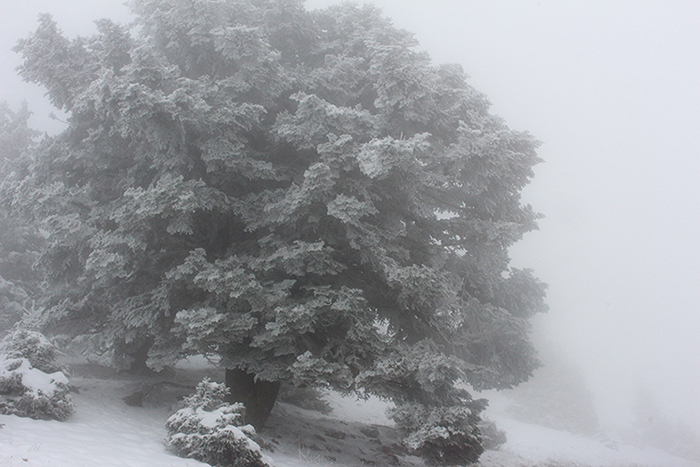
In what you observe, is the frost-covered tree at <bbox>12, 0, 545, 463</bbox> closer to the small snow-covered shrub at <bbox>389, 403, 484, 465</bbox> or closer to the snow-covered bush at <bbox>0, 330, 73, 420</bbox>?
the small snow-covered shrub at <bbox>389, 403, 484, 465</bbox>

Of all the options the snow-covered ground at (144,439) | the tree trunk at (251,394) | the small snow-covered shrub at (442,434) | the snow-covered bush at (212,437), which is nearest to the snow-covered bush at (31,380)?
the snow-covered ground at (144,439)

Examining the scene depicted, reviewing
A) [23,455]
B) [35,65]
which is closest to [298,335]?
[23,455]

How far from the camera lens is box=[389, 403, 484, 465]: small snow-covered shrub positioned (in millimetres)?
6562

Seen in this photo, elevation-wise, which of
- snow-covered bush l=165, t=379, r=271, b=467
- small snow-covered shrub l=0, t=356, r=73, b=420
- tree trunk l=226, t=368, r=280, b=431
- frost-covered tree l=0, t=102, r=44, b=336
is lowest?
small snow-covered shrub l=0, t=356, r=73, b=420

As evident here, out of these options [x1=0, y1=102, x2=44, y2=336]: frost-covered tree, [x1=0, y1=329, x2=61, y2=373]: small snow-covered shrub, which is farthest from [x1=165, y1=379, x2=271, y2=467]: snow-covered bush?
[x1=0, y1=102, x2=44, y2=336]: frost-covered tree

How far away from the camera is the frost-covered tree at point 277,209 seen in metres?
7.37

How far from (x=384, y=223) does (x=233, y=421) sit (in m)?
4.56

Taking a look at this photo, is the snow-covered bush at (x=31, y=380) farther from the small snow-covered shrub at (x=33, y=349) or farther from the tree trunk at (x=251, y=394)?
the tree trunk at (x=251, y=394)

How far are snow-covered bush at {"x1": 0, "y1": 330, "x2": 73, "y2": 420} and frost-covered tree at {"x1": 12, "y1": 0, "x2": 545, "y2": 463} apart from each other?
44.1 inches

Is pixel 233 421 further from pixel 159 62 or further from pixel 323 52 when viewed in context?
pixel 323 52

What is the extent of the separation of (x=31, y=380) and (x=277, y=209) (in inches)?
188

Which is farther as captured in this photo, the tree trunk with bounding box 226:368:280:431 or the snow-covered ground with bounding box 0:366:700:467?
the tree trunk with bounding box 226:368:280:431

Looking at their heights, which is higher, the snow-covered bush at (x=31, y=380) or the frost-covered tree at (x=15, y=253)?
the frost-covered tree at (x=15, y=253)

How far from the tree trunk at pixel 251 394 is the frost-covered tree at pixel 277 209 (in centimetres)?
4
